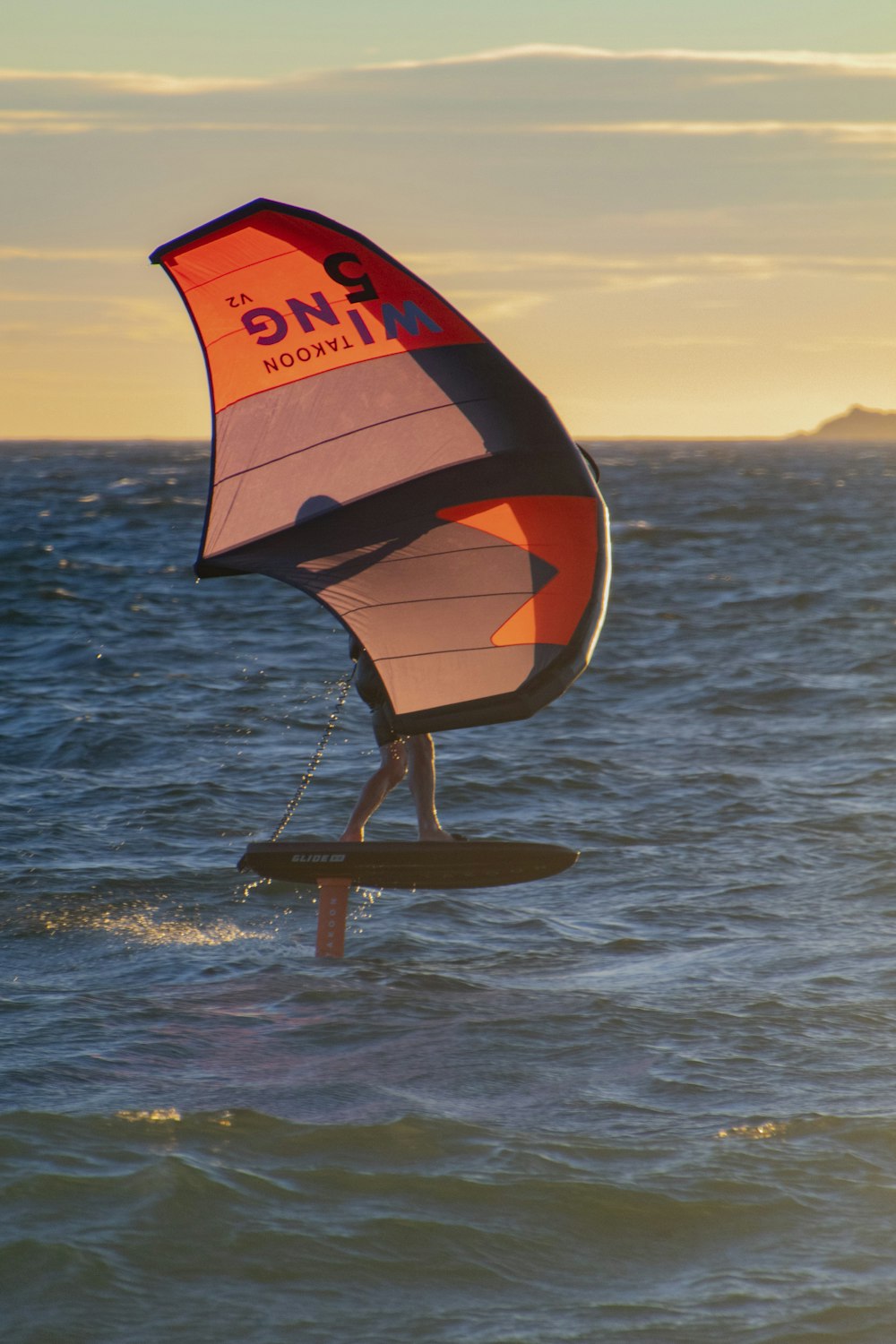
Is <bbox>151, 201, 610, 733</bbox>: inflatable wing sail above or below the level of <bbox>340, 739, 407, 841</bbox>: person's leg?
Answer: above

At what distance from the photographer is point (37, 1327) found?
5344mm

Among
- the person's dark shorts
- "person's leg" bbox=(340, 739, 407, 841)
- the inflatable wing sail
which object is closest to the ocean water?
"person's leg" bbox=(340, 739, 407, 841)

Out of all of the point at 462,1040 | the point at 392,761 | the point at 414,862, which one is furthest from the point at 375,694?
the point at 462,1040

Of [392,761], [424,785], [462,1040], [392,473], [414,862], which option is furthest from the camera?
[392,761]

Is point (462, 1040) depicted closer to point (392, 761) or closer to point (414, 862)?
point (414, 862)

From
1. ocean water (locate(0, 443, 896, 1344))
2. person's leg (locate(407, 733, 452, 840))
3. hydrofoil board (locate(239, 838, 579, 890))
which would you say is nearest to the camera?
ocean water (locate(0, 443, 896, 1344))

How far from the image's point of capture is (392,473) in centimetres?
794

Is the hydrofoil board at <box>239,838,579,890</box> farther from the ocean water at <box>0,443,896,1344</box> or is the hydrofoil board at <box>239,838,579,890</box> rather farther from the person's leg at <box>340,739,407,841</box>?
the ocean water at <box>0,443,896,1344</box>

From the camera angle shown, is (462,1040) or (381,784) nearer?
(462,1040)

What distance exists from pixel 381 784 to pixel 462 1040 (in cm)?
169

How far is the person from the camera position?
8.38 meters

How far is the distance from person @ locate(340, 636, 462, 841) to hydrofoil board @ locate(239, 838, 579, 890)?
0.19 meters

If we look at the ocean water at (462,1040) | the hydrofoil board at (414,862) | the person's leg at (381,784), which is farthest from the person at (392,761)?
the ocean water at (462,1040)

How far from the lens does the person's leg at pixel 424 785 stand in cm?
848
